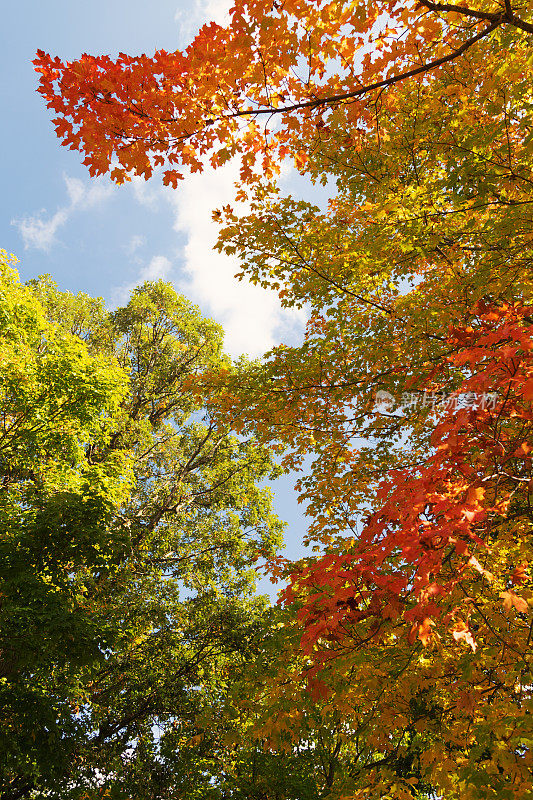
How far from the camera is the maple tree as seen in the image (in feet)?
8.36

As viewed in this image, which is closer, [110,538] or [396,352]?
[396,352]

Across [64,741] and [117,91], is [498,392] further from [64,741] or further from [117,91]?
[64,741]

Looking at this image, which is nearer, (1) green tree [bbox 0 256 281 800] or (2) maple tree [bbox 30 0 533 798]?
(2) maple tree [bbox 30 0 533 798]

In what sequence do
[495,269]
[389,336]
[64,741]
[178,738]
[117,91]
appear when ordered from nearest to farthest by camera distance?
[117,91], [495,269], [389,336], [64,741], [178,738]

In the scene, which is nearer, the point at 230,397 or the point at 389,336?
the point at 389,336

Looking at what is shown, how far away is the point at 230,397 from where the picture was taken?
581cm

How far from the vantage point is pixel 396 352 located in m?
5.18

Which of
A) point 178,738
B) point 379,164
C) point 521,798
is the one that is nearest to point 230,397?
point 379,164

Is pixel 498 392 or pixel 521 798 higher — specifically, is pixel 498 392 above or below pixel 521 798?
above

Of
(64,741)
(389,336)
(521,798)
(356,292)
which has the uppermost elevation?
(356,292)

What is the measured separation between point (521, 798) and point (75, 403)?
31.1 feet

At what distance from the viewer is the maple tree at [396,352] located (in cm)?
255

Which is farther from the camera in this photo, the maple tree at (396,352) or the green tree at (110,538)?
the green tree at (110,538)

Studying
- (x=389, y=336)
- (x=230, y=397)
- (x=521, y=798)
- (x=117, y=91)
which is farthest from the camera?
(x=230, y=397)
